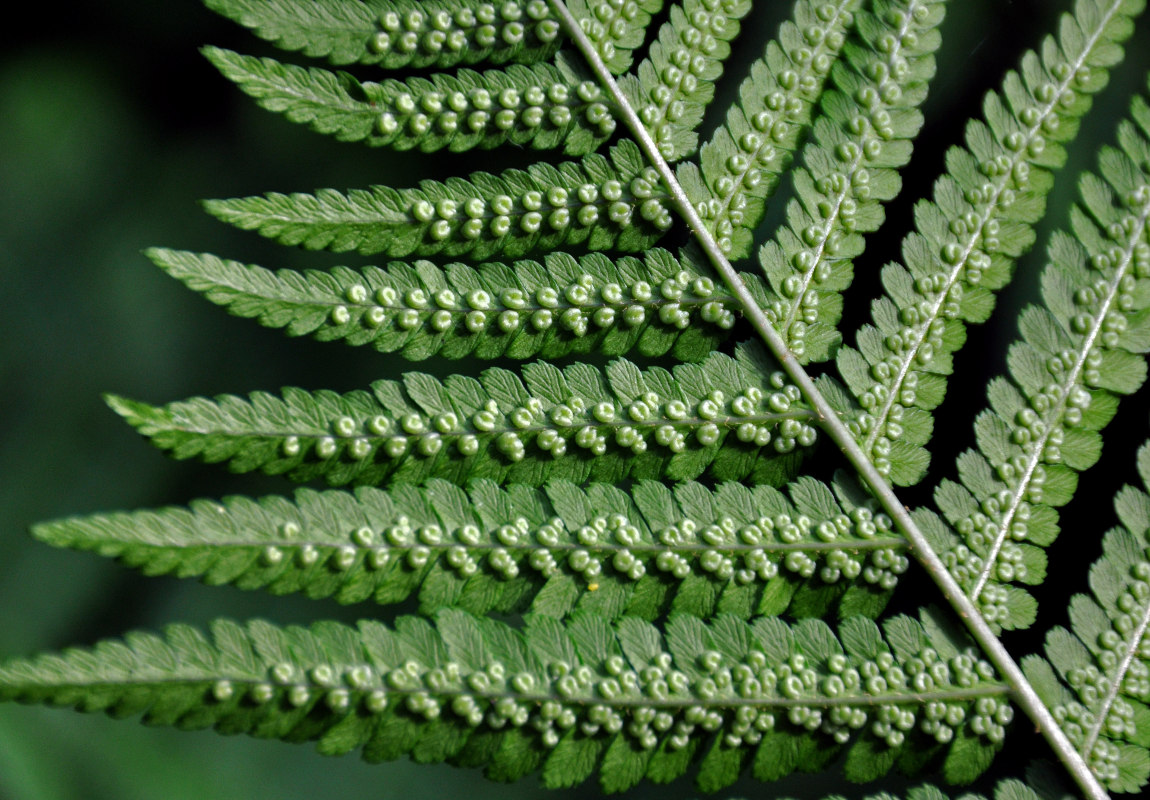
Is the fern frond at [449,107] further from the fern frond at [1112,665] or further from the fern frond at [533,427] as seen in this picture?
the fern frond at [1112,665]

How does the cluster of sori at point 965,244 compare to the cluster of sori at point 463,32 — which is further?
the cluster of sori at point 965,244

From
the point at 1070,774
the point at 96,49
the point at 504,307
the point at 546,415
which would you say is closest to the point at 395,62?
the point at 504,307

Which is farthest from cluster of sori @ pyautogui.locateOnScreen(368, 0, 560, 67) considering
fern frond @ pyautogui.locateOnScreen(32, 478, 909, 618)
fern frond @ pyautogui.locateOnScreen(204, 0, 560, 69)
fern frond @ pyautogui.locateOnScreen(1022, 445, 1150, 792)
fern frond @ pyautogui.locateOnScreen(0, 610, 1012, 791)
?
fern frond @ pyautogui.locateOnScreen(1022, 445, 1150, 792)

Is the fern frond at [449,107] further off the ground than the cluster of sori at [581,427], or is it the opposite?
the fern frond at [449,107]

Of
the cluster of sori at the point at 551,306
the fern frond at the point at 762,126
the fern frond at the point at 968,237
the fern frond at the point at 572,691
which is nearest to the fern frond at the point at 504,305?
the cluster of sori at the point at 551,306

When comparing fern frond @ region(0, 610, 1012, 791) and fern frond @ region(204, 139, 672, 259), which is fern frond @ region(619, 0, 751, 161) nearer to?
fern frond @ region(204, 139, 672, 259)

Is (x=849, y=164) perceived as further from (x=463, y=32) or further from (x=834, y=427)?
(x=463, y=32)

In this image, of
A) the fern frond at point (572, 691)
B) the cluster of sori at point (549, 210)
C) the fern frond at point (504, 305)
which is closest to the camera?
the fern frond at point (572, 691)

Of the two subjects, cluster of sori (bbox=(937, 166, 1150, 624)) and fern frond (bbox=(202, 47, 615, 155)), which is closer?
fern frond (bbox=(202, 47, 615, 155))
